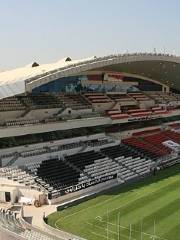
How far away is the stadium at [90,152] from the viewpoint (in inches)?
1007

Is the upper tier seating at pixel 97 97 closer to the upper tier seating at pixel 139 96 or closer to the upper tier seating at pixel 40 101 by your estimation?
the upper tier seating at pixel 40 101

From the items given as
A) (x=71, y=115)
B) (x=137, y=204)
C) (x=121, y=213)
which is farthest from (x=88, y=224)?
(x=71, y=115)

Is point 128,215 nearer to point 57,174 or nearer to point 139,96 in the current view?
point 57,174

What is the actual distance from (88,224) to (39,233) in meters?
3.59

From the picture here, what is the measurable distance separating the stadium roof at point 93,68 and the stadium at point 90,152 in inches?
4.1

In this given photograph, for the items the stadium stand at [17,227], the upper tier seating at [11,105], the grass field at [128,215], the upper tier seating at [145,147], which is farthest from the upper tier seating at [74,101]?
the stadium stand at [17,227]

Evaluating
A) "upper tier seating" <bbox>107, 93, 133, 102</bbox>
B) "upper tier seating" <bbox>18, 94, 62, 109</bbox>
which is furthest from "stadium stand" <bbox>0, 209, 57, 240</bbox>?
"upper tier seating" <bbox>107, 93, 133, 102</bbox>

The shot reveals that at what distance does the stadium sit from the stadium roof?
0.34 feet

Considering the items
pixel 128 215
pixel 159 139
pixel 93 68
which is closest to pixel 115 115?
pixel 159 139

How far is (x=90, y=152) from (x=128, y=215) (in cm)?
1254

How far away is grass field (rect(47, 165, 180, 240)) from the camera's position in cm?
2378

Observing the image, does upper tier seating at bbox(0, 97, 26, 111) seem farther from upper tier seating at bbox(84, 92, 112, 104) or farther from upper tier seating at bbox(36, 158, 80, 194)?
upper tier seating at bbox(84, 92, 112, 104)

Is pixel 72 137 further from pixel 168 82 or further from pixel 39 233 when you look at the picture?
pixel 168 82

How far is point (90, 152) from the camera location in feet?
126
